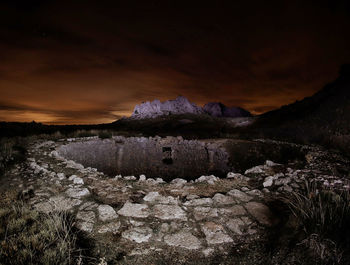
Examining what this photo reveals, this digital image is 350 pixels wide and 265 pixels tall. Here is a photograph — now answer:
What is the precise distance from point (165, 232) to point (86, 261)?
1.21m

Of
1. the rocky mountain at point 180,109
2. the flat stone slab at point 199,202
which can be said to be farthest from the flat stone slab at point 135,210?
the rocky mountain at point 180,109

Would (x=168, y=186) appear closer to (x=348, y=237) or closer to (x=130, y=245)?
(x=130, y=245)

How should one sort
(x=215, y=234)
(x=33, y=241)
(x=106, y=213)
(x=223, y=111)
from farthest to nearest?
1. (x=223, y=111)
2. (x=106, y=213)
3. (x=215, y=234)
4. (x=33, y=241)

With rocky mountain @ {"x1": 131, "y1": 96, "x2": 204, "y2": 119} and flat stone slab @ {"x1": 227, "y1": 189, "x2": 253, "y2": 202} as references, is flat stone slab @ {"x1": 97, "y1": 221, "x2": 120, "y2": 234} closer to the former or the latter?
flat stone slab @ {"x1": 227, "y1": 189, "x2": 253, "y2": 202}

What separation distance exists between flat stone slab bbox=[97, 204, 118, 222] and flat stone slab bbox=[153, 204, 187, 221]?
31.4 inches

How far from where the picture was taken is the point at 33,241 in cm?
241

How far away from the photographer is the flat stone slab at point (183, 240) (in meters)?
2.78

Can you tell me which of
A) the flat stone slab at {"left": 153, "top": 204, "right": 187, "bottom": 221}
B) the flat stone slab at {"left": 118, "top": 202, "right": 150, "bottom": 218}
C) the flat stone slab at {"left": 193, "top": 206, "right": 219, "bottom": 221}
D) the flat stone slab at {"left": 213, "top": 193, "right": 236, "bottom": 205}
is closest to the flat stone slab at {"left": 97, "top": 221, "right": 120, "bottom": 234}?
the flat stone slab at {"left": 118, "top": 202, "right": 150, "bottom": 218}

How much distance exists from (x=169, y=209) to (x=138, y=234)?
2.95 ft

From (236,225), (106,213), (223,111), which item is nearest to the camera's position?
(236,225)

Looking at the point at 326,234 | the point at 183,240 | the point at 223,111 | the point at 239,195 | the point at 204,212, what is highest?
the point at 223,111

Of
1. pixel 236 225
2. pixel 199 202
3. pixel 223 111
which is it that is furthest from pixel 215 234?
pixel 223 111

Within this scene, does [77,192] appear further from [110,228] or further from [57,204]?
[110,228]

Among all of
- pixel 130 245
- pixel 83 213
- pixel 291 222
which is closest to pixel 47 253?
pixel 130 245
